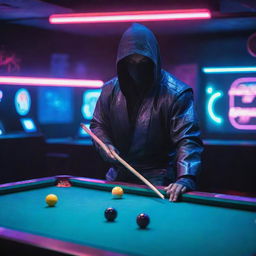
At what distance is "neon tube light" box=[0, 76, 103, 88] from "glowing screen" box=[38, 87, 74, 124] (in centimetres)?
38

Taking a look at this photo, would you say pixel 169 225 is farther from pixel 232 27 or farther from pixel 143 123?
pixel 232 27

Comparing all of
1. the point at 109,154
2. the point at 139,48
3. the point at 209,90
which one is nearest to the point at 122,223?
the point at 109,154

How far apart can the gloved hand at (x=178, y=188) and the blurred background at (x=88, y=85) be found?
3516 mm

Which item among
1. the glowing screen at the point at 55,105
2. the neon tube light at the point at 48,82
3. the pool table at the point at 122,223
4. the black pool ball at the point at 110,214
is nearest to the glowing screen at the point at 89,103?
the neon tube light at the point at 48,82

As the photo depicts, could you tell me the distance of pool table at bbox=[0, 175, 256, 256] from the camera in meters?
1.74

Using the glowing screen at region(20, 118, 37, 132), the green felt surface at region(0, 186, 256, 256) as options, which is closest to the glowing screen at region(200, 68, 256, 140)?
the glowing screen at region(20, 118, 37, 132)

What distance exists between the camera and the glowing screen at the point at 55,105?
7.99m

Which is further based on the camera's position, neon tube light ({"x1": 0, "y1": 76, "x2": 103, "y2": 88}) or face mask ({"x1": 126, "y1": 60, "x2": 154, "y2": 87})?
neon tube light ({"x1": 0, "y1": 76, "x2": 103, "y2": 88})

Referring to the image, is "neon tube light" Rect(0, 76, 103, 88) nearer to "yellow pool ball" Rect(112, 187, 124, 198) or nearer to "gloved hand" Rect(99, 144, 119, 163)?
"gloved hand" Rect(99, 144, 119, 163)

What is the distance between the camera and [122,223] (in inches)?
84.0

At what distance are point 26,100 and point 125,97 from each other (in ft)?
14.2

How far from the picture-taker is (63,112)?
8516mm

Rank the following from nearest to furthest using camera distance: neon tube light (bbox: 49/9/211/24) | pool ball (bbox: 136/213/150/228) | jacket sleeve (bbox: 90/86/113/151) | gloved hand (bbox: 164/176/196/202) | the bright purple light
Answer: pool ball (bbox: 136/213/150/228) → gloved hand (bbox: 164/176/196/202) → jacket sleeve (bbox: 90/86/113/151) → neon tube light (bbox: 49/9/211/24) → the bright purple light

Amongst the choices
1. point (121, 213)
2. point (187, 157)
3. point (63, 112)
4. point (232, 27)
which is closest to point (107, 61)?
point (63, 112)
